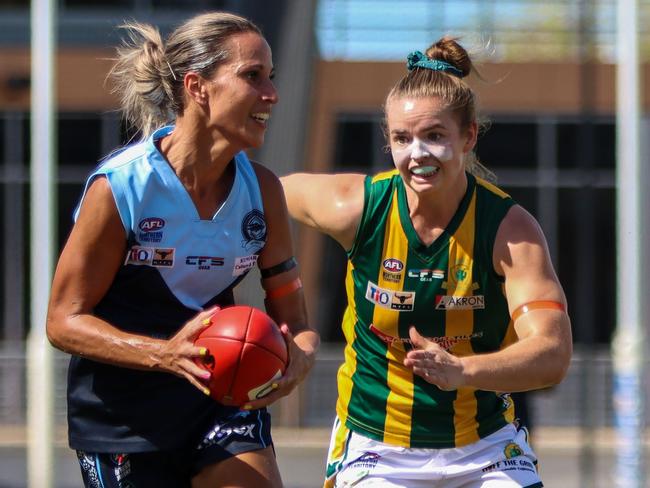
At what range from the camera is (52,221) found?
9.89 m

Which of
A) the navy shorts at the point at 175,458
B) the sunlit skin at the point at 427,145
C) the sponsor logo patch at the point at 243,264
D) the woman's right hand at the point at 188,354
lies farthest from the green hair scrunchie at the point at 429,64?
the navy shorts at the point at 175,458

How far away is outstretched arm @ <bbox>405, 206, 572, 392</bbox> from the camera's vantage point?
3.66 metres

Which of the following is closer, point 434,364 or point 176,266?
point 434,364

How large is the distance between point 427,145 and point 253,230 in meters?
0.62

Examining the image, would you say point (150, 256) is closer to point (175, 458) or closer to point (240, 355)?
point (240, 355)

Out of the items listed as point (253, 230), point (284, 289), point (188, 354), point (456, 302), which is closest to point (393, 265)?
point (456, 302)

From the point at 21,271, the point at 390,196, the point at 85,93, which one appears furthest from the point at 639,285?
the point at 21,271

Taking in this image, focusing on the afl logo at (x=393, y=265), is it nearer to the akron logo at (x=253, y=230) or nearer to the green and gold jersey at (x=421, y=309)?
the green and gold jersey at (x=421, y=309)

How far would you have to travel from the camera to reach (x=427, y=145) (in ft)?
13.4

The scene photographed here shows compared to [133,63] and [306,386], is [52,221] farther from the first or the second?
[306,386]

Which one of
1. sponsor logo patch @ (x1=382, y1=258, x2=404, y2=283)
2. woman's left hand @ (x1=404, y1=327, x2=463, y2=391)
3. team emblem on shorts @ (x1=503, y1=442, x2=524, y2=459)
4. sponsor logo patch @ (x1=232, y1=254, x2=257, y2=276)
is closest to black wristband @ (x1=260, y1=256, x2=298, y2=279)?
sponsor logo patch @ (x1=232, y1=254, x2=257, y2=276)

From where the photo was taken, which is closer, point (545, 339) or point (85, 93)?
point (545, 339)

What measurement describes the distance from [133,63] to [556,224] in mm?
15400

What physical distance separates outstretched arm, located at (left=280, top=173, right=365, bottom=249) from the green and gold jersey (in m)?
0.03
